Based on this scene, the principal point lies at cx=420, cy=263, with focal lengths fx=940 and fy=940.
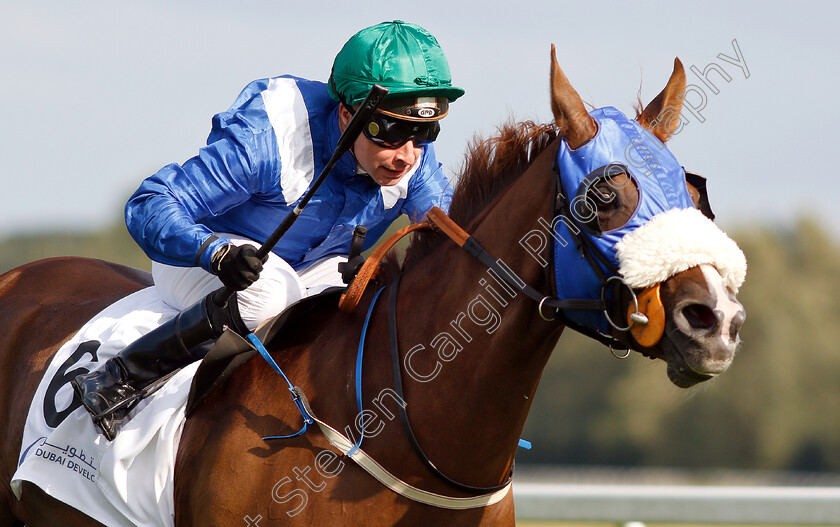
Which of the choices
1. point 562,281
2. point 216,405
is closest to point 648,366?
point 562,281

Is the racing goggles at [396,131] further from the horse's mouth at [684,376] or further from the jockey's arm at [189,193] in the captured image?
the horse's mouth at [684,376]

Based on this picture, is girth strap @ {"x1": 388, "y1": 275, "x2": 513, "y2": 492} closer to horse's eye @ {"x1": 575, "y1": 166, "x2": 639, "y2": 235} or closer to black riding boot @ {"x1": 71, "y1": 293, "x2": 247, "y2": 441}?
black riding boot @ {"x1": 71, "y1": 293, "x2": 247, "y2": 441}

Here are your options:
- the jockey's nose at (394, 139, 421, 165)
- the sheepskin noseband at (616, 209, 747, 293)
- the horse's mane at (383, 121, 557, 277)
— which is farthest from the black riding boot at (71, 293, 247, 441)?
the sheepskin noseband at (616, 209, 747, 293)

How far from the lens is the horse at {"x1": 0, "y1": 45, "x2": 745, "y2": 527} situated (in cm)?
265

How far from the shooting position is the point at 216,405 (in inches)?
128

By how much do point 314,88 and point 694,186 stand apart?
160cm

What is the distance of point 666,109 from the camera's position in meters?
3.04

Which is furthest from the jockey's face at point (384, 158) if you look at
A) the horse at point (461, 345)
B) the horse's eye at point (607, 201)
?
the horse's eye at point (607, 201)

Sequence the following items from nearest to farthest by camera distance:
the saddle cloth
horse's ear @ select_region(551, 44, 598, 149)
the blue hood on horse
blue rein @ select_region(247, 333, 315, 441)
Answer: the blue hood on horse → horse's ear @ select_region(551, 44, 598, 149) → blue rein @ select_region(247, 333, 315, 441) → the saddle cloth

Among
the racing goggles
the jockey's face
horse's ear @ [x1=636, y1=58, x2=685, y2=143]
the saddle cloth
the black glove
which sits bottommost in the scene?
the saddle cloth

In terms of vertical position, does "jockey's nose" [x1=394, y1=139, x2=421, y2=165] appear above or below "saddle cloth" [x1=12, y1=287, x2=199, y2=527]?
above

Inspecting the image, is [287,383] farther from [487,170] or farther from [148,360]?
[487,170]

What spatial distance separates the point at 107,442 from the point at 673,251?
211 centimetres

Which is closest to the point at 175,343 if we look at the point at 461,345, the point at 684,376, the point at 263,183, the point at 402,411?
the point at 263,183
